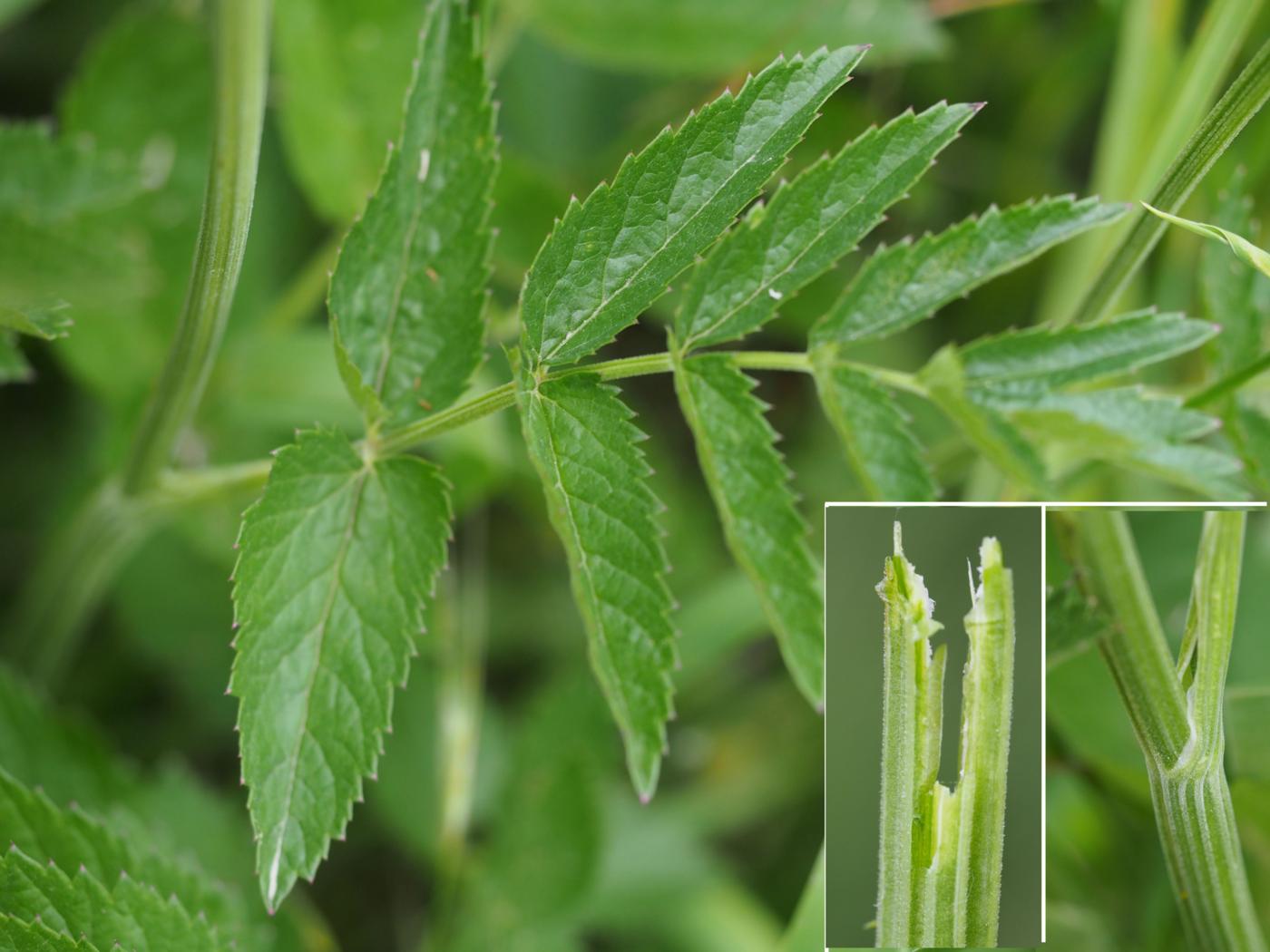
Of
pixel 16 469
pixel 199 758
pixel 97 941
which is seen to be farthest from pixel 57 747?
pixel 16 469

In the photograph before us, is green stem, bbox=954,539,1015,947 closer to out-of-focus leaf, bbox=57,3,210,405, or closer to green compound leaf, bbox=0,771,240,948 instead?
green compound leaf, bbox=0,771,240,948

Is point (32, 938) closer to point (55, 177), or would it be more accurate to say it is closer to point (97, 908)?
point (97, 908)

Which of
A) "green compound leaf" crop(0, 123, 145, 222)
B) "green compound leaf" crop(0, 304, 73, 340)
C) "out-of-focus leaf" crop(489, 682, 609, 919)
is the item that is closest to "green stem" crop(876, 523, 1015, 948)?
"out-of-focus leaf" crop(489, 682, 609, 919)

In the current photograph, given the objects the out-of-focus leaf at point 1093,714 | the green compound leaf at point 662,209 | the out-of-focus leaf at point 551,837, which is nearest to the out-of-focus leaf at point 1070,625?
the out-of-focus leaf at point 1093,714

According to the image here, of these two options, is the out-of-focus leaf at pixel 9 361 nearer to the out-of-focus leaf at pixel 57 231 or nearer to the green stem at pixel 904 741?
the out-of-focus leaf at pixel 57 231

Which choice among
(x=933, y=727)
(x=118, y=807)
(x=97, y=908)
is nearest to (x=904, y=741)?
(x=933, y=727)
